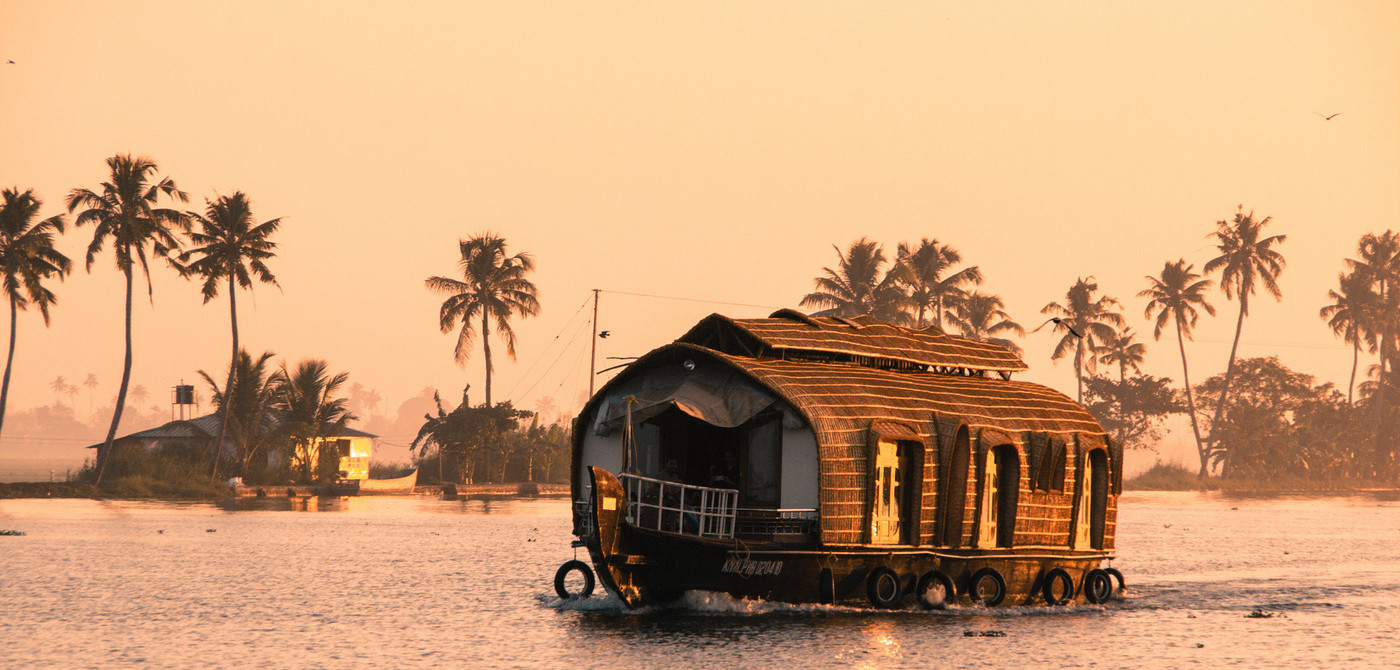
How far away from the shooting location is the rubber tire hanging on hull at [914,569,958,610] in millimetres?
21719

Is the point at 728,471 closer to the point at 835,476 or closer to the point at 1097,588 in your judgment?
the point at 835,476

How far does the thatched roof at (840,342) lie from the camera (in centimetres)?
2284

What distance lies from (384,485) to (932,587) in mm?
48487

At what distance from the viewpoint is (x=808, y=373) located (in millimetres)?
22047

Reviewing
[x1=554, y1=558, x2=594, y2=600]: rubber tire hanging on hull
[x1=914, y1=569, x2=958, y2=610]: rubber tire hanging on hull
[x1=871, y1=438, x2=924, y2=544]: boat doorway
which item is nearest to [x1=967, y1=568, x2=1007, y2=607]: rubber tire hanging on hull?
[x1=914, y1=569, x2=958, y2=610]: rubber tire hanging on hull

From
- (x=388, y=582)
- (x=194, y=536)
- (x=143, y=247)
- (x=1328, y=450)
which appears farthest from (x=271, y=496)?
(x=1328, y=450)

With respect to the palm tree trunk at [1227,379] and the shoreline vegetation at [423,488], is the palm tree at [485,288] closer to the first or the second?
the shoreline vegetation at [423,488]

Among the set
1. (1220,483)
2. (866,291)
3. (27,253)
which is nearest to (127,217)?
(27,253)

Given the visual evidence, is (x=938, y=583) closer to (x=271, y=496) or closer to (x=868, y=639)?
(x=868, y=639)

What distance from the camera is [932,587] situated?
2183 centimetres

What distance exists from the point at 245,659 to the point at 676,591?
6.81 m

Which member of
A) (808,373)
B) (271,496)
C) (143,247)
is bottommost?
(271,496)

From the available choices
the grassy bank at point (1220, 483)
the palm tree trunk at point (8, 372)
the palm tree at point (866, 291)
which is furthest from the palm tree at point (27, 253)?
the grassy bank at point (1220, 483)

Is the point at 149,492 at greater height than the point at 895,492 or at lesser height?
lesser
